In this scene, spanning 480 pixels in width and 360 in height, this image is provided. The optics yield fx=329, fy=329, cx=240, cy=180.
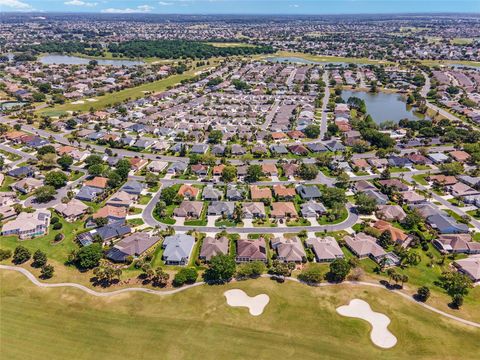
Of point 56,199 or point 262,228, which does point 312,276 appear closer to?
point 262,228

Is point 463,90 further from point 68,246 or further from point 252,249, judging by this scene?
point 68,246

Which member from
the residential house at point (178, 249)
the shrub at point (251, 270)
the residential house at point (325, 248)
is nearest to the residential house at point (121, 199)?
the residential house at point (178, 249)

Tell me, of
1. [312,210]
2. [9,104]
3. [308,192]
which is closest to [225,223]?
[312,210]

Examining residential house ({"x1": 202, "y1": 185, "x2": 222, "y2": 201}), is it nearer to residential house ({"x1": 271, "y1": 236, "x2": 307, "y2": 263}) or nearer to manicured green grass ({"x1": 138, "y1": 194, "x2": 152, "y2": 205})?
manicured green grass ({"x1": 138, "y1": 194, "x2": 152, "y2": 205})

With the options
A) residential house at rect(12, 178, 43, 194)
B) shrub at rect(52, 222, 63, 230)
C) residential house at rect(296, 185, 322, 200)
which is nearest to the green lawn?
residential house at rect(296, 185, 322, 200)

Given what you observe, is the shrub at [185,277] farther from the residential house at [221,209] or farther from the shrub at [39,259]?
the shrub at [39,259]

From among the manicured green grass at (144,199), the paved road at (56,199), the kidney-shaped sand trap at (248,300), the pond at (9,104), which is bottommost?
the kidney-shaped sand trap at (248,300)
